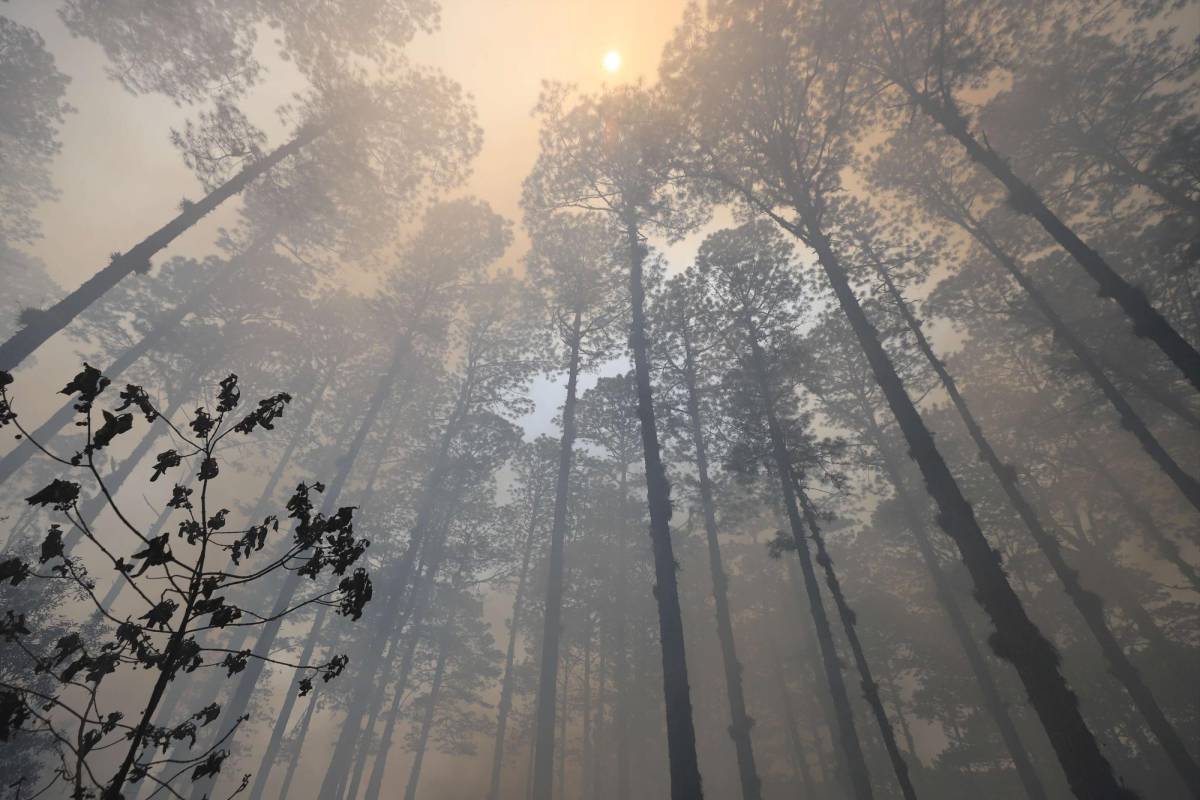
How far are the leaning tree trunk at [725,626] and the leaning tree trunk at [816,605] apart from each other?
6.83 ft

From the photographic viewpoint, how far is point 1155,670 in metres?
17.3

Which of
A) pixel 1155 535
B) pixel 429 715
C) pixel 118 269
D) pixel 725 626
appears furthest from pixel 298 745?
pixel 1155 535

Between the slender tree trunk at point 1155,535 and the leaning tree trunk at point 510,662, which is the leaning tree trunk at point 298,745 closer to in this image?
the leaning tree trunk at point 510,662

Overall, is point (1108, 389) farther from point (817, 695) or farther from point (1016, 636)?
point (817, 695)

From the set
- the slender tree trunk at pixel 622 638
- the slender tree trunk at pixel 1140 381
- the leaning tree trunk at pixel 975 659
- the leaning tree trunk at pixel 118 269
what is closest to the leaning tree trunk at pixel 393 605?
the slender tree trunk at pixel 622 638

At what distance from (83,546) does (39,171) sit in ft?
87.8

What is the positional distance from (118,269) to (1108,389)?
1004 inches

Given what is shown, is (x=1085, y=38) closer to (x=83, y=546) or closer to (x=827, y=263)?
(x=827, y=263)

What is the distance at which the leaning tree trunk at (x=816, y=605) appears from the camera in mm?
10016

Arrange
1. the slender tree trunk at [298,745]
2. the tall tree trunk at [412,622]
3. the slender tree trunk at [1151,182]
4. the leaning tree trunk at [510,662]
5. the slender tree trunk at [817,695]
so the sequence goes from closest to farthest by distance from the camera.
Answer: the slender tree trunk at [1151,182] < the slender tree trunk at [817,695] < the tall tree trunk at [412,622] < the leaning tree trunk at [510,662] < the slender tree trunk at [298,745]

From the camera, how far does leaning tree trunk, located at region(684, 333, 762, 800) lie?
37.2 feet

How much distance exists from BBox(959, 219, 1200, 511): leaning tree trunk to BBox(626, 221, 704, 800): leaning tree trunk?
40.0 feet

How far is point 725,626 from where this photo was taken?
1355 centimetres

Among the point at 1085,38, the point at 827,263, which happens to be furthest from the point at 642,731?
the point at 1085,38
